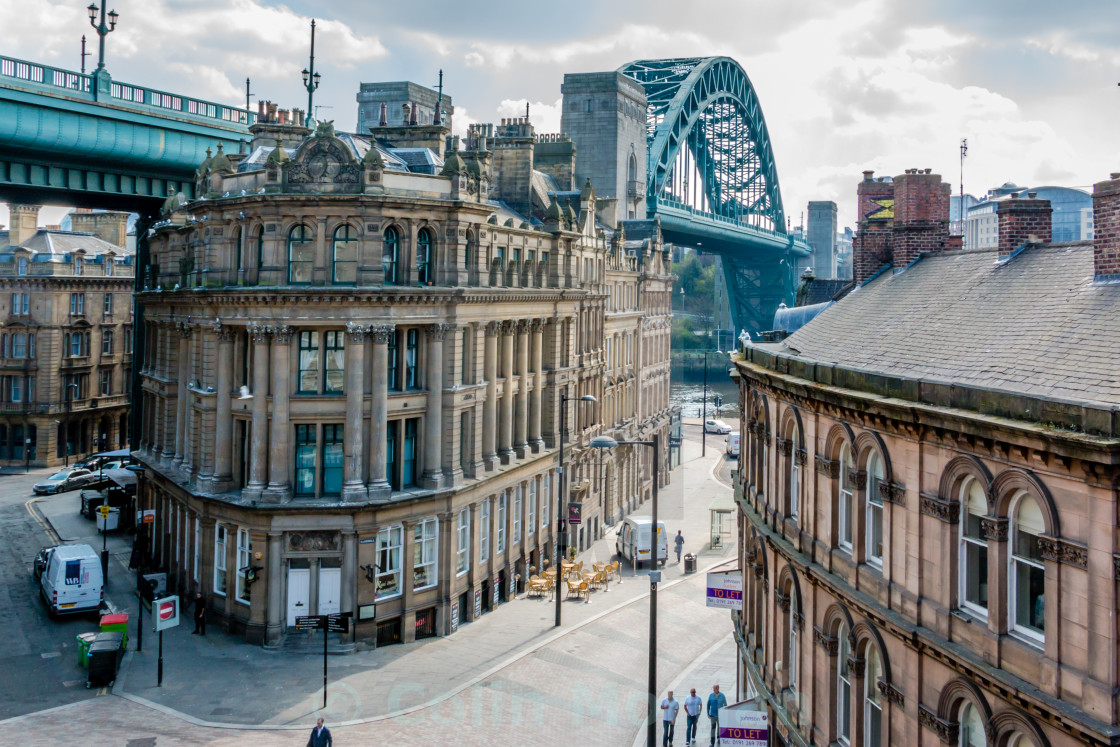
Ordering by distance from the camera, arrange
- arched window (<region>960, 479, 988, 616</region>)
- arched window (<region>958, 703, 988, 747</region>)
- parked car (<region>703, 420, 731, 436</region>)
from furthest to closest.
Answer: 1. parked car (<region>703, 420, 731, 436</region>)
2. arched window (<region>958, 703, 988, 747</region>)
3. arched window (<region>960, 479, 988, 616</region>)

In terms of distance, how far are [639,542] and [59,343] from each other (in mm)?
52379

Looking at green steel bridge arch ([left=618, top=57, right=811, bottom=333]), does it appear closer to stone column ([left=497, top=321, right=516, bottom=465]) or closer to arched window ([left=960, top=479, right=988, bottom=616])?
stone column ([left=497, top=321, right=516, bottom=465])

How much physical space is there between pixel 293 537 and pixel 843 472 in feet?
77.8

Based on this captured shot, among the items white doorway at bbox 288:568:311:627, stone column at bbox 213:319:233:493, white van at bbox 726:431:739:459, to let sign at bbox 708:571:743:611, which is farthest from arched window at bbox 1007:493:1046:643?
white van at bbox 726:431:739:459

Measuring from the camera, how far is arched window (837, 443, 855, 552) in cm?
2034

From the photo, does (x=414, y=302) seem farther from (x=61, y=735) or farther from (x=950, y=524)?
(x=950, y=524)

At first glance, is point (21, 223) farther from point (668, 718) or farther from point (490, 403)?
point (668, 718)

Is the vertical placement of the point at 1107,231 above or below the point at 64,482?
above

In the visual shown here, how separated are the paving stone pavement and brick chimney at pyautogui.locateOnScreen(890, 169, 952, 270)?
16.4m

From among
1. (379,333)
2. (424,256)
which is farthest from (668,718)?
(424,256)

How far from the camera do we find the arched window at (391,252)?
3966cm

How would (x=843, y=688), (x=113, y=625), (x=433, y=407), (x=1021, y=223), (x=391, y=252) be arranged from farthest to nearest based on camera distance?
(x=433, y=407)
(x=391, y=252)
(x=113, y=625)
(x=1021, y=223)
(x=843, y=688)

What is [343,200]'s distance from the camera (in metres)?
38.2

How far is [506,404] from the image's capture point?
153 ft
